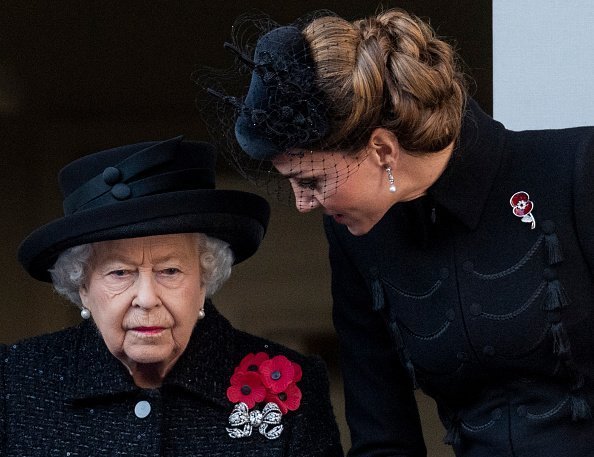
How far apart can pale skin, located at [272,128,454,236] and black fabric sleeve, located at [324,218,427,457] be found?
14.3 inches

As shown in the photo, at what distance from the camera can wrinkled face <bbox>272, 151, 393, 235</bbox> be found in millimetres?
2584

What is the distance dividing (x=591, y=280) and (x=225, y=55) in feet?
8.13

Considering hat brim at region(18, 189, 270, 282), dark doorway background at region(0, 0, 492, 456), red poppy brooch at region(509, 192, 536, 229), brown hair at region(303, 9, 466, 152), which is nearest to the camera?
brown hair at region(303, 9, 466, 152)

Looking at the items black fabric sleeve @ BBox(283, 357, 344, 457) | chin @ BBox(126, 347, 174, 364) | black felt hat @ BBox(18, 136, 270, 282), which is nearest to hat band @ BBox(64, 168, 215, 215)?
black felt hat @ BBox(18, 136, 270, 282)

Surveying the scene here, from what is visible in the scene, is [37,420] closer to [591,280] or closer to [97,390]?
[97,390]

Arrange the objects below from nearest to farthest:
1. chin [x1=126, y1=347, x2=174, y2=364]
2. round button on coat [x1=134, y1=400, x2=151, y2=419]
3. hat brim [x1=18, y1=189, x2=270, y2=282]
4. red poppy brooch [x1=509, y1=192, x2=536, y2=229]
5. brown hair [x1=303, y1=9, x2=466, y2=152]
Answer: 1. brown hair [x1=303, y1=9, x2=466, y2=152]
2. red poppy brooch [x1=509, y1=192, x2=536, y2=229]
3. hat brim [x1=18, y1=189, x2=270, y2=282]
4. chin [x1=126, y1=347, x2=174, y2=364]
5. round button on coat [x1=134, y1=400, x2=151, y2=419]

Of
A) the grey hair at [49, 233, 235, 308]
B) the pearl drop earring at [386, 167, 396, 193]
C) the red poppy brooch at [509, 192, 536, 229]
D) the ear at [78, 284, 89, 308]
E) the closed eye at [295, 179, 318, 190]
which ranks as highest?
the grey hair at [49, 233, 235, 308]

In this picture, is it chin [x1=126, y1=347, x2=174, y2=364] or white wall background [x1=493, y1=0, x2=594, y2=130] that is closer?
chin [x1=126, y1=347, x2=174, y2=364]

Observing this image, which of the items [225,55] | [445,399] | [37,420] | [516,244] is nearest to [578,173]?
[516,244]

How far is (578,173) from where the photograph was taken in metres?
2.67

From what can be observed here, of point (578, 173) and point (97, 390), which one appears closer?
point (578, 173)

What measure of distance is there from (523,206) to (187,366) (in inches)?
40.3

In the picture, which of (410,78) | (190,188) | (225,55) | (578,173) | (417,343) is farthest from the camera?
(225,55)

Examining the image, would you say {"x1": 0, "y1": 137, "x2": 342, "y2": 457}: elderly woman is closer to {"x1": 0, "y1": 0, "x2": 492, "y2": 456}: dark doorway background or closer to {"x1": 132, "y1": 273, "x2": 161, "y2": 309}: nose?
{"x1": 132, "y1": 273, "x2": 161, "y2": 309}: nose
